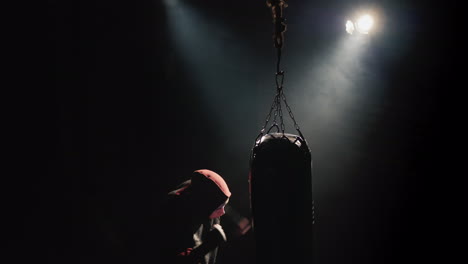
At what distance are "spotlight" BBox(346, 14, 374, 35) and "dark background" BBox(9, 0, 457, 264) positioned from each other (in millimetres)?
135

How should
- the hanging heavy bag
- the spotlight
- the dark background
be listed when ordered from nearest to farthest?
the hanging heavy bag < the dark background < the spotlight

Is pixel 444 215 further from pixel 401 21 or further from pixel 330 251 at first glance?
pixel 401 21

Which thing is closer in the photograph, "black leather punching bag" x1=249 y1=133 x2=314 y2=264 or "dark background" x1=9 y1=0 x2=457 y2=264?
"black leather punching bag" x1=249 y1=133 x2=314 y2=264

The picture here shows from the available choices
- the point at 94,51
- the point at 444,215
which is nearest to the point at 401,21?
the point at 444,215

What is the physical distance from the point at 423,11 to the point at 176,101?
156 inches

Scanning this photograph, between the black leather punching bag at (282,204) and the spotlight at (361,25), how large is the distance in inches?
116

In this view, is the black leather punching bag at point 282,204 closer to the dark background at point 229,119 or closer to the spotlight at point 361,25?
the dark background at point 229,119

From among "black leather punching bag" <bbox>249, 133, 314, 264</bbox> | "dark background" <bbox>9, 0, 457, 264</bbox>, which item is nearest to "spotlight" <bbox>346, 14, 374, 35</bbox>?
"dark background" <bbox>9, 0, 457, 264</bbox>

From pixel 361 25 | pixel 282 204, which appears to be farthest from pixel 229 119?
pixel 282 204

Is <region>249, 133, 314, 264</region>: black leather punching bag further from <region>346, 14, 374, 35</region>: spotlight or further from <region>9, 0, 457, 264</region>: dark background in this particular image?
<region>346, 14, 374, 35</region>: spotlight

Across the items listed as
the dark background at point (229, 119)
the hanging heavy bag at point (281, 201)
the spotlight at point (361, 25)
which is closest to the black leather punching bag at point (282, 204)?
the hanging heavy bag at point (281, 201)

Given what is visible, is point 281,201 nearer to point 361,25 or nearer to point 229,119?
point 229,119

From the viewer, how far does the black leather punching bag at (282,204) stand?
1907 millimetres

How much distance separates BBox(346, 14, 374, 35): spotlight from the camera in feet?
13.1
